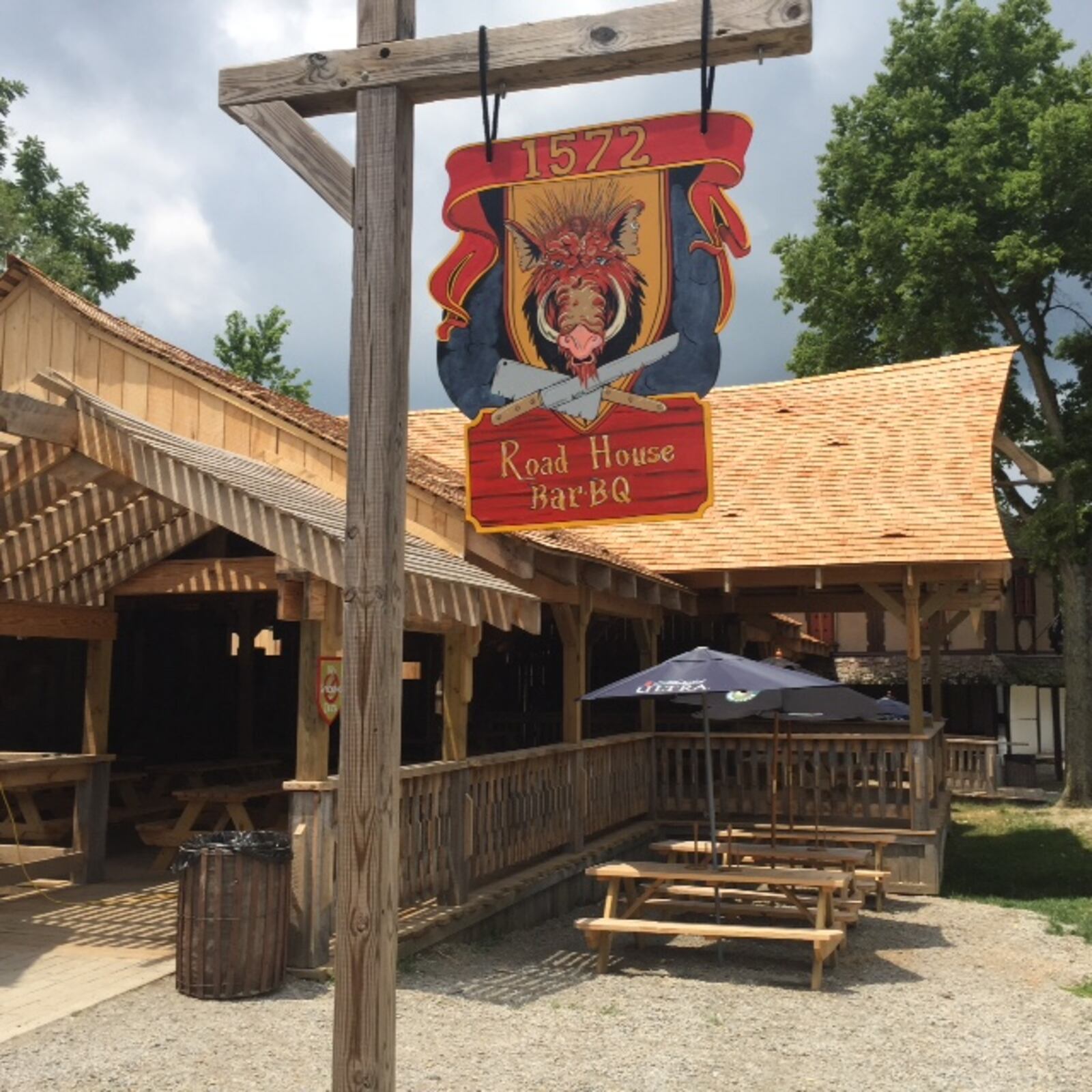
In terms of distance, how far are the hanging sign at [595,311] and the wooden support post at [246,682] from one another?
11487 millimetres

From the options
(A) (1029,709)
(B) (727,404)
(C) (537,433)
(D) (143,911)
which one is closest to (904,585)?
(B) (727,404)

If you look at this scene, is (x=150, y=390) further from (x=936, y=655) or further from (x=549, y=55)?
(x=936, y=655)

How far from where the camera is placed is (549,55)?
13.9 ft

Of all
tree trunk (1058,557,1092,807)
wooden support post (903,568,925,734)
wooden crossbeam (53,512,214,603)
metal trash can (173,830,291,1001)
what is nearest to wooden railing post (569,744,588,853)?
wooden support post (903,568,925,734)

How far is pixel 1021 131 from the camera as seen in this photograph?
78.9 ft

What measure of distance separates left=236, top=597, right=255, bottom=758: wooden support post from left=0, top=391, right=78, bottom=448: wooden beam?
729cm

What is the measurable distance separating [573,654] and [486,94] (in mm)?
7968

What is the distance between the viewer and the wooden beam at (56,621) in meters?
9.48

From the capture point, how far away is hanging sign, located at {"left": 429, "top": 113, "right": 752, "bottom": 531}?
419 centimetres

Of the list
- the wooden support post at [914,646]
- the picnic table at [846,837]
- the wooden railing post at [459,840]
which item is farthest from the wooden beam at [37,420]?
the wooden support post at [914,646]

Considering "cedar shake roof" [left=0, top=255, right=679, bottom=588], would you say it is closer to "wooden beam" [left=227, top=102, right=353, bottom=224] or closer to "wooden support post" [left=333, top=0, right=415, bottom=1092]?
"wooden beam" [left=227, top=102, right=353, bottom=224]

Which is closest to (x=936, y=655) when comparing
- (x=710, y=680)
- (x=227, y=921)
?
(x=710, y=680)

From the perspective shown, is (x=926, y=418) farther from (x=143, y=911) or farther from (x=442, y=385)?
(x=442, y=385)

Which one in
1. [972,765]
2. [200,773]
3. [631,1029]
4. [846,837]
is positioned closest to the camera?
[631,1029]
